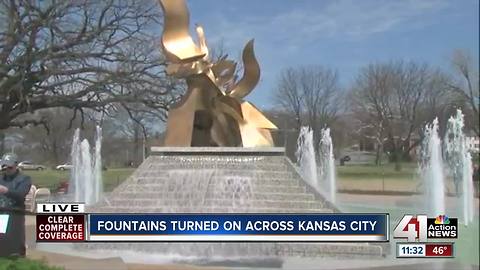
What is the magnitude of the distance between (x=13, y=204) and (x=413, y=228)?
13.1ft

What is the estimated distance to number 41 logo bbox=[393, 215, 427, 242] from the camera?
6.18 metres

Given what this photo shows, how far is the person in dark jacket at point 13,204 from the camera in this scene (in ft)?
17.6

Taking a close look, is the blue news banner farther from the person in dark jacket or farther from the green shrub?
the green shrub

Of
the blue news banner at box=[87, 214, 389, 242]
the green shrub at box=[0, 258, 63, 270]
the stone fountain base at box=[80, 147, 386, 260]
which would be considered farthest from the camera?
the stone fountain base at box=[80, 147, 386, 260]

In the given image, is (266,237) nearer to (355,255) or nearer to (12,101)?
(355,255)

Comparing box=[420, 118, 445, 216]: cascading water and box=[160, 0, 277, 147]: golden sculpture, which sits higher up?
box=[160, 0, 277, 147]: golden sculpture

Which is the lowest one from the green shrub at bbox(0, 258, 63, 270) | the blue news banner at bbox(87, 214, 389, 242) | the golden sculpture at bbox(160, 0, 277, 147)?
the green shrub at bbox(0, 258, 63, 270)

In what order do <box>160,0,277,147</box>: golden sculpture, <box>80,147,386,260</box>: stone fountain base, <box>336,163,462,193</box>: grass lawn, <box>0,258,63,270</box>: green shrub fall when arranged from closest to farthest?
<box>0,258,63,270</box>: green shrub, <box>80,147,386,260</box>: stone fountain base, <box>160,0,277,147</box>: golden sculpture, <box>336,163,462,193</box>: grass lawn

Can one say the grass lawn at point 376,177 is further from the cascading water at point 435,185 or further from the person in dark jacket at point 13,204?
the person in dark jacket at point 13,204

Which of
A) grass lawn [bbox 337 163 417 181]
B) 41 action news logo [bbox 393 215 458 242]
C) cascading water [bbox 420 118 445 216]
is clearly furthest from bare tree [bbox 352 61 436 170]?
41 action news logo [bbox 393 215 458 242]

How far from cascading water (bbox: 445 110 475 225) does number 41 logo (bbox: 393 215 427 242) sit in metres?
7.54

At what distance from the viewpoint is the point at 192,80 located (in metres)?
12.0

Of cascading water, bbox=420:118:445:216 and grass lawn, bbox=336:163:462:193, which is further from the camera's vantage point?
grass lawn, bbox=336:163:462:193

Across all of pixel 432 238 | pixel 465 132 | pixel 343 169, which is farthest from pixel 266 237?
pixel 343 169
